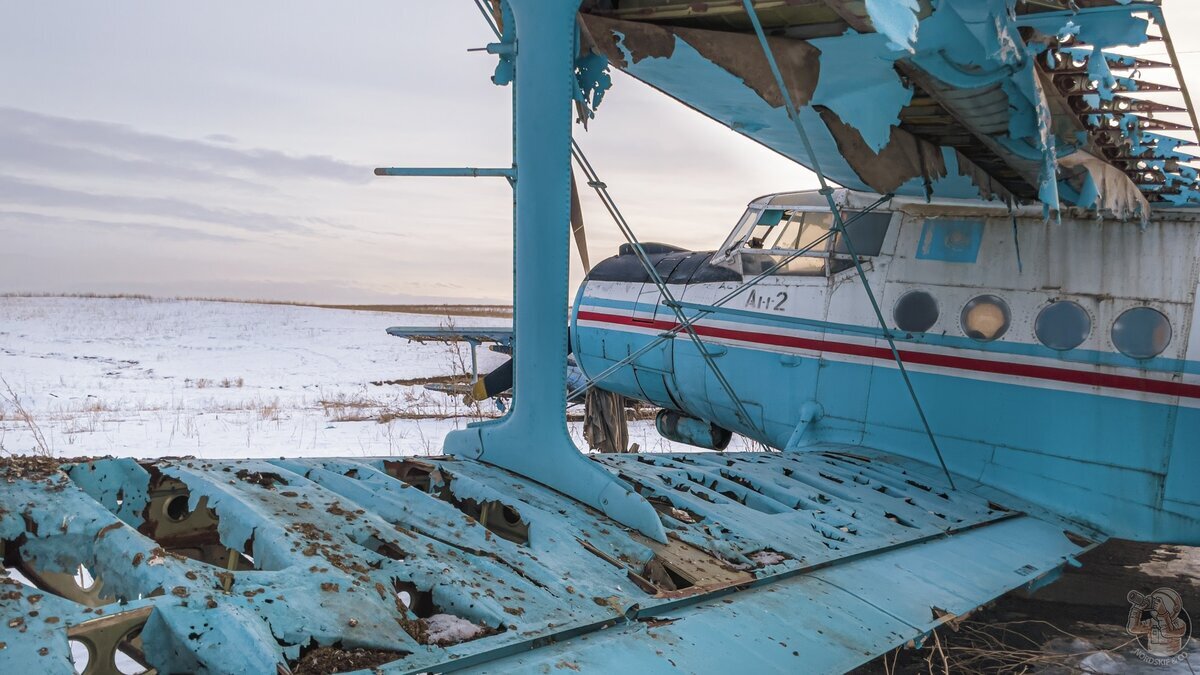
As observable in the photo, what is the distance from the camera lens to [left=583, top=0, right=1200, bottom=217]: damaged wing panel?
309 cm

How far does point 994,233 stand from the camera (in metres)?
5.89

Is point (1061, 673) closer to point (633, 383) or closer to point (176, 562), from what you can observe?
point (176, 562)

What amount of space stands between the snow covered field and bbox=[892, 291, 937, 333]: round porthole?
5.58 metres

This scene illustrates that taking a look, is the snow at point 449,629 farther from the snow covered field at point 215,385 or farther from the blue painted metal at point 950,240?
the blue painted metal at point 950,240

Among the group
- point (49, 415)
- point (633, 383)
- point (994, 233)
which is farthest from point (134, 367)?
point (994, 233)

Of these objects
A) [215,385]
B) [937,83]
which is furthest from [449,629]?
[215,385]

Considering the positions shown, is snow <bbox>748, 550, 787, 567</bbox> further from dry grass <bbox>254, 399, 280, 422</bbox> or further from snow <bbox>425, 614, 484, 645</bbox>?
dry grass <bbox>254, 399, 280, 422</bbox>

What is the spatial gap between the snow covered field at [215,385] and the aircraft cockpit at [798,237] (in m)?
5.22

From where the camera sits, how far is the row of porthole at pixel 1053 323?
17.2 ft

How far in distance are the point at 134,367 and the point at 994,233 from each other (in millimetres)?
22395

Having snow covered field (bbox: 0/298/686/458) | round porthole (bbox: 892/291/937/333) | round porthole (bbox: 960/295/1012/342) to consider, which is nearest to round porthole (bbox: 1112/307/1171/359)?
round porthole (bbox: 960/295/1012/342)

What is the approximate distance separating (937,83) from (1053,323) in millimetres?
2795

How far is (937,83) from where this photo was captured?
11.4 ft

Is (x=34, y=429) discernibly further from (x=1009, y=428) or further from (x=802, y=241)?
(x=1009, y=428)
